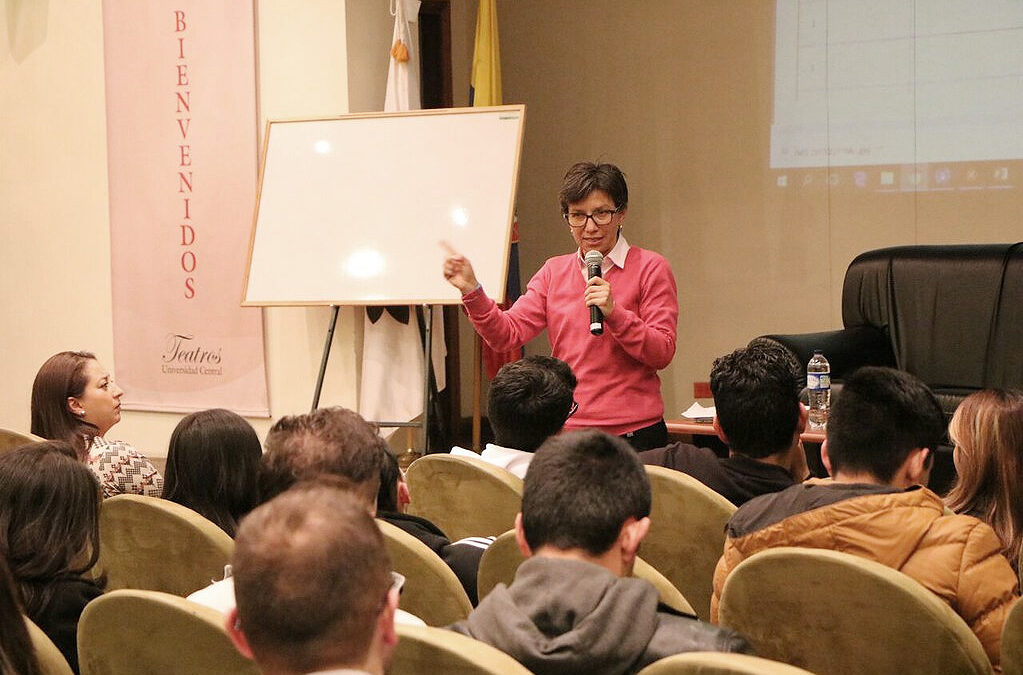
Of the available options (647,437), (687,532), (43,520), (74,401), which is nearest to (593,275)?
(647,437)

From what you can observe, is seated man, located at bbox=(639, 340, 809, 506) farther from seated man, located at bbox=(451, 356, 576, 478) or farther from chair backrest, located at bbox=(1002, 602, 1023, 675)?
chair backrest, located at bbox=(1002, 602, 1023, 675)

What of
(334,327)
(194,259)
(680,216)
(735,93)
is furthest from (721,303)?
(194,259)

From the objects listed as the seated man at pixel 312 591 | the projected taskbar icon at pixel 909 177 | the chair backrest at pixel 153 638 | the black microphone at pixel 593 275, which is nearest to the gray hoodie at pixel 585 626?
the seated man at pixel 312 591

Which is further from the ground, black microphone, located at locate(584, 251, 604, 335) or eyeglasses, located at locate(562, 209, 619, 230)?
eyeglasses, located at locate(562, 209, 619, 230)

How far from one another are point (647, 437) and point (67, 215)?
441 cm

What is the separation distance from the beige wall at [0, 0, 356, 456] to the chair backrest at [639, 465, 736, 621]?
12.0 ft

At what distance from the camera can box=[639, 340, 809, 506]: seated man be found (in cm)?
265

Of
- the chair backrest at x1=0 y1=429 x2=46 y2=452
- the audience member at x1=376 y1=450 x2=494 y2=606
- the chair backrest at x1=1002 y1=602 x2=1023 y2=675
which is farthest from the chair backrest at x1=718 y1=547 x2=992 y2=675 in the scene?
the chair backrest at x1=0 y1=429 x2=46 y2=452

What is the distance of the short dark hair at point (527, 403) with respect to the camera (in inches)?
118

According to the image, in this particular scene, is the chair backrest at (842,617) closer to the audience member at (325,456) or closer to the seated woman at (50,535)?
the audience member at (325,456)

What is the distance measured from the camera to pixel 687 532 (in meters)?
2.62

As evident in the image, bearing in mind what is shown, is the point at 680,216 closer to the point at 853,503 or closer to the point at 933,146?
the point at 933,146

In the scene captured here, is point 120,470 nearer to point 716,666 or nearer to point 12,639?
point 12,639

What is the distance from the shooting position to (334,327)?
232 inches
